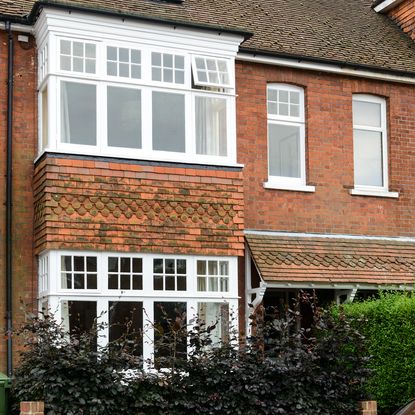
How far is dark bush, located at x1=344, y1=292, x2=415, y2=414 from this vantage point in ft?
45.2

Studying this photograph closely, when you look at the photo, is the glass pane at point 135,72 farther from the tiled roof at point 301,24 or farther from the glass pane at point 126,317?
the glass pane at point 126,317

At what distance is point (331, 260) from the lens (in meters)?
17.3

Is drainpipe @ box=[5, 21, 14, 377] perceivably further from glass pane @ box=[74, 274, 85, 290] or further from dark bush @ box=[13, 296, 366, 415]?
dark bush @ box=[13, 296, 366, 415]

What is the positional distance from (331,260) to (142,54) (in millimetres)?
5052

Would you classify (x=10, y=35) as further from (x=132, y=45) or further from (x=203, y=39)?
(x=203, y=39)

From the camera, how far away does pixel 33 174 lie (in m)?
15.8

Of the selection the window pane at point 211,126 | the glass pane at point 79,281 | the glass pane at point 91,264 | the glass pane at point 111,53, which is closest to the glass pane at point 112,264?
the glass pane at point 91,264

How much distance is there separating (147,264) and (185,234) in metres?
0.84

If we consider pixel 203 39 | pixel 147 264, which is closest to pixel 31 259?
pixel 147 264

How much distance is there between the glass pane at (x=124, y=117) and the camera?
1569 cm

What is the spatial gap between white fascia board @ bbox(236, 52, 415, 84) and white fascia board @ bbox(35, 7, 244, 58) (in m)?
0.79

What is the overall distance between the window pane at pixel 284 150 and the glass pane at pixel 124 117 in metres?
3.20

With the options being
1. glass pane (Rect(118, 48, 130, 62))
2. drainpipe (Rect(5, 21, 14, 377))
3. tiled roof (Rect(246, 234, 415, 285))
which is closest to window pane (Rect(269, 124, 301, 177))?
tiled roof (Rect(246, 234, 415, 285))

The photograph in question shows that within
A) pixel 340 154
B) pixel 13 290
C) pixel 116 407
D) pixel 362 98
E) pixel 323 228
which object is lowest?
pixel 116 407
